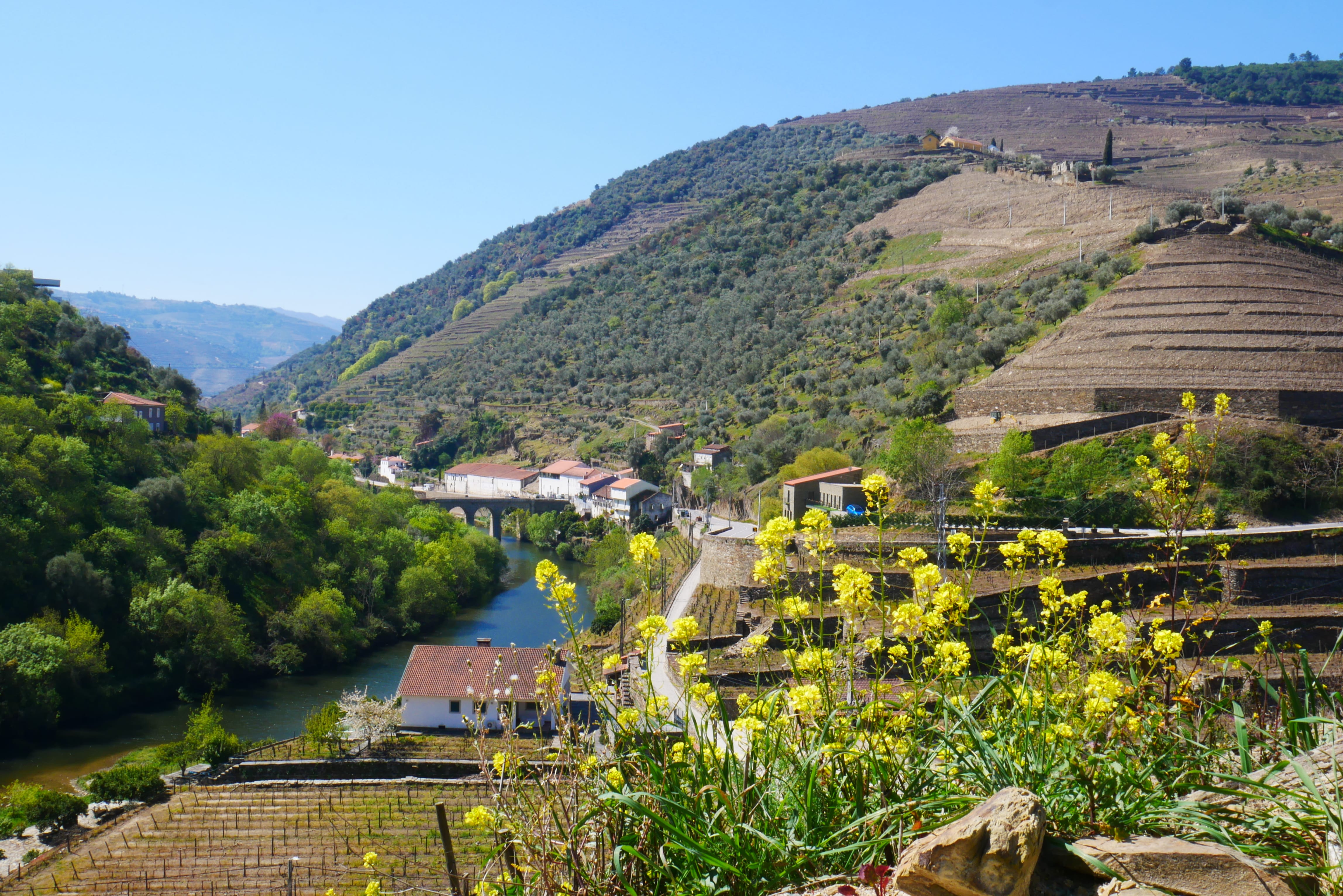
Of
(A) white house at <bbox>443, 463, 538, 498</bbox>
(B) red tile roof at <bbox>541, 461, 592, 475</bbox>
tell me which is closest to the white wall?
(B) red tile roof at <bbox>541, 461, 592, 475</bbox>

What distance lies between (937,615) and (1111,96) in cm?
14737

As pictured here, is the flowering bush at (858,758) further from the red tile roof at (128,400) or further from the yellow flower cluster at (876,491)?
the red tile roof at (128,400)

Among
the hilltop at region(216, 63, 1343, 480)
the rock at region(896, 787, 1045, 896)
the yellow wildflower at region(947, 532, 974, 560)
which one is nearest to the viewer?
the rock at region(896, 787, 1045, 896)

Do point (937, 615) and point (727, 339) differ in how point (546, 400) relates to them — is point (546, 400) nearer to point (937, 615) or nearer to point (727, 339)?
point (727, 339)

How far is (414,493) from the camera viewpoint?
2227 inches

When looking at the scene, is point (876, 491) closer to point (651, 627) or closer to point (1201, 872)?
point (651, 627)

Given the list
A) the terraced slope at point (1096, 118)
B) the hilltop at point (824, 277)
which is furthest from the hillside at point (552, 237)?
the terraced slope at point (1096, 118)

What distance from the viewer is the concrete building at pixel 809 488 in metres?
30.2

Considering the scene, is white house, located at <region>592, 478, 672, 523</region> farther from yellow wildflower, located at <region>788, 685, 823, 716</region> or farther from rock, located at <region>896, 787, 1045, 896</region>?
rock, located at <region>896, 787, 1045, 896</region>

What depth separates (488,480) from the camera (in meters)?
60.9

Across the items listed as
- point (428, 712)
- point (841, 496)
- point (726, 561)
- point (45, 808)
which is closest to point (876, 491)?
point (45, 808)

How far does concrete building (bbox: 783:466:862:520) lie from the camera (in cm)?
3023

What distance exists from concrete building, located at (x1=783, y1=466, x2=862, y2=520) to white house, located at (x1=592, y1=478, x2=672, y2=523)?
20.6 m

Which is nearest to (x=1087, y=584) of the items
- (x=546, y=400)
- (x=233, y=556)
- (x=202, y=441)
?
(x=233, y=556)
